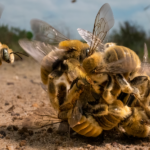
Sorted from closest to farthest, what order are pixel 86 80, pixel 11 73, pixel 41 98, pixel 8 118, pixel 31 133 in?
pixel 86 80
pixel 31 133
pixel 8 118
pixel 41 98
pixel 11 73

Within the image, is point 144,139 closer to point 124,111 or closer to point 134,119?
point 134,119

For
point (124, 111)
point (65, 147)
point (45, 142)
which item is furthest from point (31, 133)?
point (124, 111)

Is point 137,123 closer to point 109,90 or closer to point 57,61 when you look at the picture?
point 109,90

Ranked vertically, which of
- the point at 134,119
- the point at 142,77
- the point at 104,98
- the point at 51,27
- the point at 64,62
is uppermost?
the point at 51,27

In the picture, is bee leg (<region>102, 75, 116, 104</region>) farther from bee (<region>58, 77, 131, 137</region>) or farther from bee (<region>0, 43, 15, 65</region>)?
bee (<region>0, 43, 15, 65</region>)

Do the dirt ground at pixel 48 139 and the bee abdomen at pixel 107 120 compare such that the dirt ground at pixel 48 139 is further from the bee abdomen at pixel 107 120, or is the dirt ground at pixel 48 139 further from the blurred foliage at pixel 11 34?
the blurred foliage at pixel 11 34

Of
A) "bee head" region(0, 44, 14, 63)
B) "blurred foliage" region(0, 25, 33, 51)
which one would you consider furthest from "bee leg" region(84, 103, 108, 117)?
"blurred foliage" region(0, 25, 33, 51)

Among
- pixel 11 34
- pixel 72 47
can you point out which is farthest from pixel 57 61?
pixel 11 34
